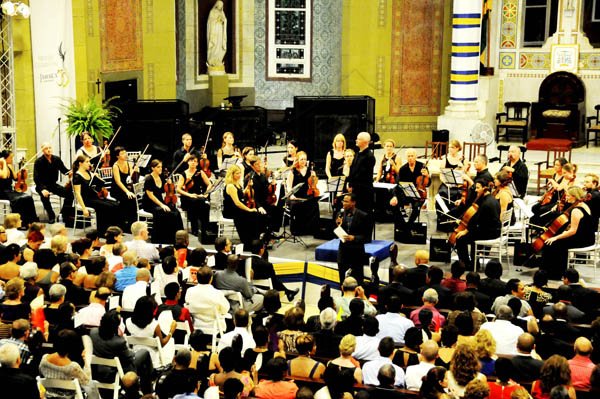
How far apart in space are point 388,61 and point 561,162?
8.56 m

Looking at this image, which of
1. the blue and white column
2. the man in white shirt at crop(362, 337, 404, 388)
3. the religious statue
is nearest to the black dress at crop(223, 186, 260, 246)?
the man in white shirt at crop(362, 337, 404, 388)

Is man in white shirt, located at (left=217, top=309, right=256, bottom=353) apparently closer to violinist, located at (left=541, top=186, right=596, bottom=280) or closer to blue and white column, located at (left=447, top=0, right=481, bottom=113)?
violinist, located at (left=541, top=186, right=596, bottom=280)

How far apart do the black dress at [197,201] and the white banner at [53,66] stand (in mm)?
3735

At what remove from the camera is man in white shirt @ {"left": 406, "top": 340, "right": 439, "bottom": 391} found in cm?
704

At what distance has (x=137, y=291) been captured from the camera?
873 cm

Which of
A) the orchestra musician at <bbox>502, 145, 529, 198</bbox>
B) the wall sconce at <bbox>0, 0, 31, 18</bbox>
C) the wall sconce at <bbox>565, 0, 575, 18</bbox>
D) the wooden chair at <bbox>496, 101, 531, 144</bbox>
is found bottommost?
the orchestra musician at <bbox>502, 145, 529, 198</bbox>

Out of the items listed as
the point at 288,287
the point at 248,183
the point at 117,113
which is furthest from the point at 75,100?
the point at 288,287

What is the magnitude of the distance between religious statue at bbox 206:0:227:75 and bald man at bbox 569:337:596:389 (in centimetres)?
1524

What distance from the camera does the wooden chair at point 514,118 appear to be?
64.7 feet

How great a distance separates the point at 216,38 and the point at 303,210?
8904 millimetres

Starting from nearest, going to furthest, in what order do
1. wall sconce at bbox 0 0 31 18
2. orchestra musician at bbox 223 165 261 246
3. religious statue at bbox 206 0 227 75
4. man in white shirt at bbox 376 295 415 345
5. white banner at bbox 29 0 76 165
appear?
1. man in white shirt at bbox 376 295 415 345
2. orchestra musician at bbox 223 165 261 246
3. wall sconce at bbox 0 0 31 18
4. white banner at bbox 29 0 76 165
5. religious statue at bbox 206 0 227 75

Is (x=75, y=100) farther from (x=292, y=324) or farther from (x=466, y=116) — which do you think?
(x=292, y=324)

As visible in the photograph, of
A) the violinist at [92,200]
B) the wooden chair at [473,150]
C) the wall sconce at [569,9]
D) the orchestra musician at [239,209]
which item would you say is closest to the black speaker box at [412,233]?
the orchestra musician at [239,209]

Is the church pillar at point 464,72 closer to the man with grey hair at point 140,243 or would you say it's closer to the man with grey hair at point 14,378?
the man with grey hair at point 140,243
